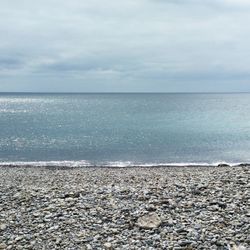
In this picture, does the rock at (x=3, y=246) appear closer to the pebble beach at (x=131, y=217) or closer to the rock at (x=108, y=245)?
the pebble beach at (x=131, y=217)

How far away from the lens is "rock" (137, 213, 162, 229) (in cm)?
877

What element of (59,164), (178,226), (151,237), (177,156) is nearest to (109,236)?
(151,237)

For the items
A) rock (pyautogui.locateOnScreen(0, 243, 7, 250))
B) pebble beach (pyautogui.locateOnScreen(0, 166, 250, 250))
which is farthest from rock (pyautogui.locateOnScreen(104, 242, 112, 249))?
rock (pyautogui.locateOnScreen(0, 243, 7, 250))

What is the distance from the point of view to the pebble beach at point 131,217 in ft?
26.6

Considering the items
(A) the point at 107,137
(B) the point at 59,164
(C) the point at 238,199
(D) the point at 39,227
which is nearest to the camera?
(D) the point at 39,227

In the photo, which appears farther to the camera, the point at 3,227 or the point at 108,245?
the point at 3,227

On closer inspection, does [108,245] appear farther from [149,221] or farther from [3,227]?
[3,227]

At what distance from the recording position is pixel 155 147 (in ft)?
157

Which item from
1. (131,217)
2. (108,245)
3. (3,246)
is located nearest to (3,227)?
(3,246)

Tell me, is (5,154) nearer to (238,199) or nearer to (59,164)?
(59,164)

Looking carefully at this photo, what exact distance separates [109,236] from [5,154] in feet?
127

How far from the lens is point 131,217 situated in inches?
370

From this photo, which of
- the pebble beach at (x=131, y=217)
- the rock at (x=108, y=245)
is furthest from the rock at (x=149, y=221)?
the rock at (x=108, y=245)

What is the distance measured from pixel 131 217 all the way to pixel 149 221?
601mm
